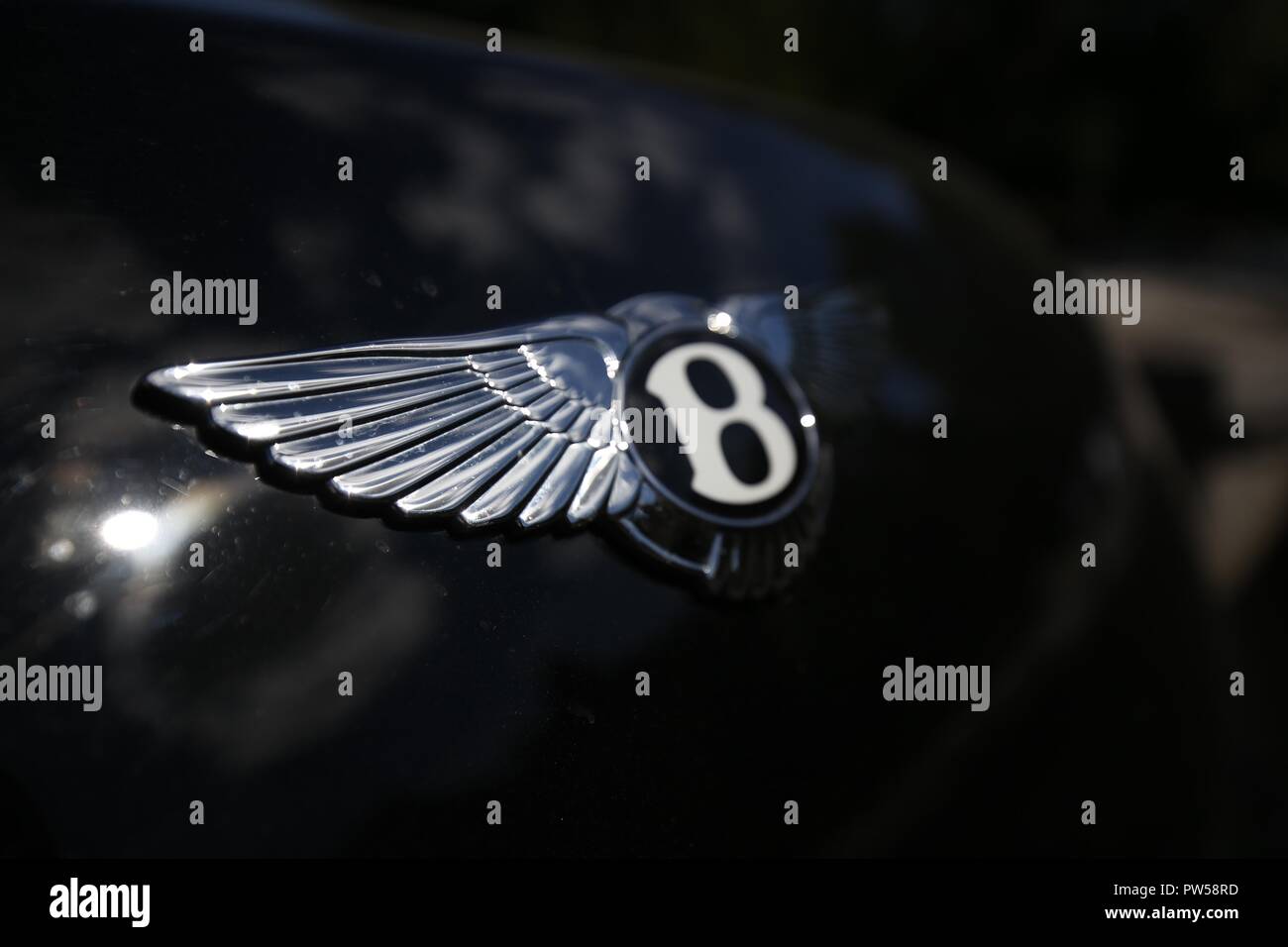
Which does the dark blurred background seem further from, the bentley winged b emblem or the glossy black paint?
the bentley winged b emblem

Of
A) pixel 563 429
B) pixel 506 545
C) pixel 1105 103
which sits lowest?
pixel 506 545

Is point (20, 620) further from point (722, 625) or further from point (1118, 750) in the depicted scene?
point (1118, 750)

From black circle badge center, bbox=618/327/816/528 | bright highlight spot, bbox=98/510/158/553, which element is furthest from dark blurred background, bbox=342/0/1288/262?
bright highlight spot, bbox=98/510/158/553

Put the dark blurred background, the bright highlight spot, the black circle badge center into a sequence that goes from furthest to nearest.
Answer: the dark blurred background
the black circle badge center
the bright highlight spot

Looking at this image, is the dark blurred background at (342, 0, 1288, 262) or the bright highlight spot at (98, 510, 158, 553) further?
the dark blurred background at (342, 0, 1288, 262)

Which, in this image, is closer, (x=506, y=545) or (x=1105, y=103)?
(x=506, y=545)

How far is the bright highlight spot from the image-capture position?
3.08ft

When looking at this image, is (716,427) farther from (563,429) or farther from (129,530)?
(129,530)

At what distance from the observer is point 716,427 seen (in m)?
1.24

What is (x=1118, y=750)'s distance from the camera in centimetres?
163

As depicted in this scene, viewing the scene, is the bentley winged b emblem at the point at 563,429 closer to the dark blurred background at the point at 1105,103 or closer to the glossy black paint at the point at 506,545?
the glossy black paint at the point at 506,545

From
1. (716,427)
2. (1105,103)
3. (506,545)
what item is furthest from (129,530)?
(1105,103)

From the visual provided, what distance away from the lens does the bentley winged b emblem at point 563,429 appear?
1022 millimetres

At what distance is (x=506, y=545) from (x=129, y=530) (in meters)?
0.33
